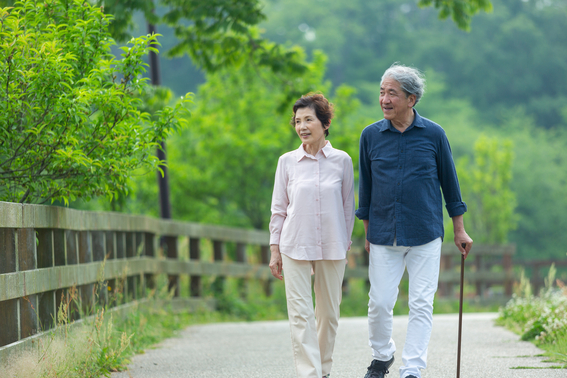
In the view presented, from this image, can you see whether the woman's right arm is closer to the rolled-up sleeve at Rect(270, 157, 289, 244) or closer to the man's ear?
the rolled-up sleeve at Rect(270, 157, 289, 244)

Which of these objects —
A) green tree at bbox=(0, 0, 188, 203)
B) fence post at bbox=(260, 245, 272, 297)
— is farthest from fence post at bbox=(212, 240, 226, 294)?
green tree at bbox=(0, 0, 188, 203)

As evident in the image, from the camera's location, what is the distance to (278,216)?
427cm

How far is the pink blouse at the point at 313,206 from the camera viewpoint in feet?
13.5

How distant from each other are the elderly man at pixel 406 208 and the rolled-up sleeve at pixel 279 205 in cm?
52

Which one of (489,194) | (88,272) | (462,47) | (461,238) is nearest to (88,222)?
(88,272)

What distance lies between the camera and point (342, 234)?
13.7 feet

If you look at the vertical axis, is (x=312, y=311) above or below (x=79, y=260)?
below

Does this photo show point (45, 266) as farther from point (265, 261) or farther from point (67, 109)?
point (265, 261)

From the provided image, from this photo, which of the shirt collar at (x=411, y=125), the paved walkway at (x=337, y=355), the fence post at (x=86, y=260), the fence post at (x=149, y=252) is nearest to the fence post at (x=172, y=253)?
the fence post at (x=149, y=252)

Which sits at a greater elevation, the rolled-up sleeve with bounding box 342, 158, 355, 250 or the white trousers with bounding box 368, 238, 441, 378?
the rolled-up sleeve with bounding box 342, 158, 355, 250

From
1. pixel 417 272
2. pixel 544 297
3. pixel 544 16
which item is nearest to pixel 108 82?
pixel 417 272

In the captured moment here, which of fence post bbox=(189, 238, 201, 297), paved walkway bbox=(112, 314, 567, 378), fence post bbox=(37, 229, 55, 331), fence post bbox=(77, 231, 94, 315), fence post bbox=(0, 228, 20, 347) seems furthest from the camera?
fence post bbox=(189, 238, 201, 297)

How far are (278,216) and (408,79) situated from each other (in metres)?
1.11

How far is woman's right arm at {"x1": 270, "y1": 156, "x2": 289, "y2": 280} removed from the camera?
421 cm
